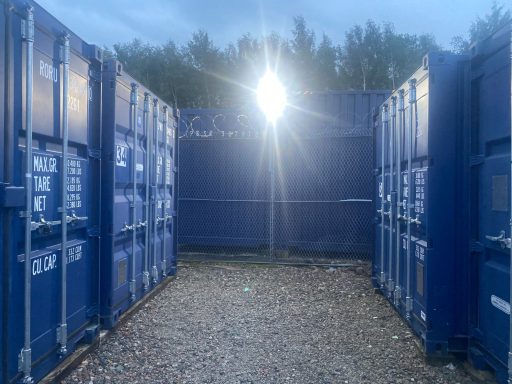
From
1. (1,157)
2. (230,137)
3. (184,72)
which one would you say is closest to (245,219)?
(230,137)

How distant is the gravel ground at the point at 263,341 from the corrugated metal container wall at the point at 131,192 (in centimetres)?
47

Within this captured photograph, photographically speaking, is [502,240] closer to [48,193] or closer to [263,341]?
[263,341]

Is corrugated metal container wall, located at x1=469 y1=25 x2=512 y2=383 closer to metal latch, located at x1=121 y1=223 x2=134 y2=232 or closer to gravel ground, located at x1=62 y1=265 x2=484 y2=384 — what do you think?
gravel ground, located at x1=62 y1=265 x2=484 y2=384

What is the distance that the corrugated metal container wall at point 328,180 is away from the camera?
32.9ft

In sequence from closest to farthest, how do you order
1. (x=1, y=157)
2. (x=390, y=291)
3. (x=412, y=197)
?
(x=1, y=157), (x=412, y=197), (x=390, y=291)

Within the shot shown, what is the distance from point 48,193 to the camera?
3832 mm

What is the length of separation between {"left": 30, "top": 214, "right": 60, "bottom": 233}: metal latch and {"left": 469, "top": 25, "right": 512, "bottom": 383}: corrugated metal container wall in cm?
345

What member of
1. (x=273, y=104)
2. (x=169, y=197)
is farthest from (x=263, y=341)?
(x=273, y=104)

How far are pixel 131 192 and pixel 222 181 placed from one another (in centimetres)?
474

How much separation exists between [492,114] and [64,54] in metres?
3.59

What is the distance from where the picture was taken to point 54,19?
157 inches

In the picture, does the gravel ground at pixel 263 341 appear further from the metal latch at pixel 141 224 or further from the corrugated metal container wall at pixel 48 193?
the metal latch at pixel 141 224

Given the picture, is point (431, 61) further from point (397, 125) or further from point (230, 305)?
point (230, 305)

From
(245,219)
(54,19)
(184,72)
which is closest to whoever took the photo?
(54,19)
